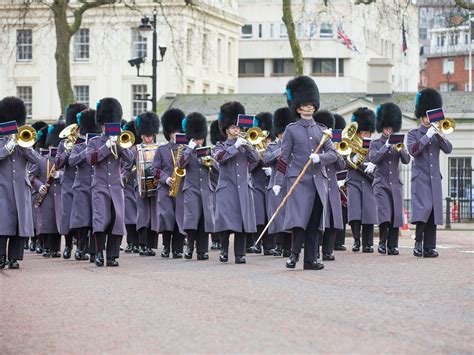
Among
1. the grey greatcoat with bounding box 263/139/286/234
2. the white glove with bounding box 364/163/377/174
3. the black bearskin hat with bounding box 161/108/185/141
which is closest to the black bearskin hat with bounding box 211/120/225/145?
the black bearskin hat with bounding box 161/108/185/141

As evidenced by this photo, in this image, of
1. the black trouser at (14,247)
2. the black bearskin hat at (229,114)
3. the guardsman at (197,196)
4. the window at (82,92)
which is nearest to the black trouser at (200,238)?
the guardsman at (197,196)

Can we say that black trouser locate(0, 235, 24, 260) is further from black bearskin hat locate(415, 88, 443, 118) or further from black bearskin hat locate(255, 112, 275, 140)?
black bearskin hat locate(255, 112, 275, 140)

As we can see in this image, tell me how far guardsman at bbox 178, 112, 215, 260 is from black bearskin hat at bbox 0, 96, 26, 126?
2204mm

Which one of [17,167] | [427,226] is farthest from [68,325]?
[427,226]

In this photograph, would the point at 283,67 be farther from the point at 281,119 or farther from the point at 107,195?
the point at 107,195

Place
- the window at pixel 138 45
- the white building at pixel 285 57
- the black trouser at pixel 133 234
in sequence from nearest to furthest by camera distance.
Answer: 1. the black trouser at pixel 133 234
2. the window at pixel 138 45
3. the white building at pixel 285 57

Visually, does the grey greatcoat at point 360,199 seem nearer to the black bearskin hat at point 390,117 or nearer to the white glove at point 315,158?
the black bearskin hat at point 390,117

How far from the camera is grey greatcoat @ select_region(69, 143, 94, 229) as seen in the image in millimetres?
18109

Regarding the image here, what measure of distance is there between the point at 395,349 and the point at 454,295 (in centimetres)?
356

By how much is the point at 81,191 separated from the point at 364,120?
4529 millimetres

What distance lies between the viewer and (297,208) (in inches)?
623

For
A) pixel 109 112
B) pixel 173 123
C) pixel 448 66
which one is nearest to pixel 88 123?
pixel 109 112

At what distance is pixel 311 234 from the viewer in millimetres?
15828

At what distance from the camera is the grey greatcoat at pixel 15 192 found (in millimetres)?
17219
